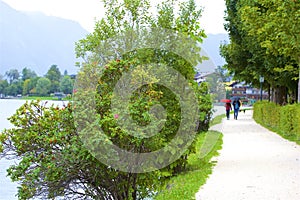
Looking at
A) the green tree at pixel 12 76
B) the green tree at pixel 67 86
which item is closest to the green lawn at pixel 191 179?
the green tree at pixel 67 86

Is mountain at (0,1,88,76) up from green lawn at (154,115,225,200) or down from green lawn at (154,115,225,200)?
up

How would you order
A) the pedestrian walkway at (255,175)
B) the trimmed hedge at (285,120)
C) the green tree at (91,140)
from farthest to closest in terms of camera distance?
1. the trimmed hedge at (285,120)
2. the pedestrian walkway at (255,175)
3. the green tree at (91,140)

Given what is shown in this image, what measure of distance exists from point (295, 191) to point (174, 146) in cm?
243

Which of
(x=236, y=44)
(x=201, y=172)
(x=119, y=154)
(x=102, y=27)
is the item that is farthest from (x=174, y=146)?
(x=236, y=44)

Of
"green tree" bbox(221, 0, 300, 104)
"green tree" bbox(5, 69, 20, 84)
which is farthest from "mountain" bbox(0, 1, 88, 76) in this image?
"green tree" bbox(221, 0, 300, 104)

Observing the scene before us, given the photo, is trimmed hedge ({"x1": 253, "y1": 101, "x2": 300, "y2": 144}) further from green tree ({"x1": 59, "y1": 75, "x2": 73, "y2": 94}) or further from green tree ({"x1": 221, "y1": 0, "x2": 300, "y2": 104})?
green tree ({"x1": 59, "y1": 75, "x2": 73, "y2": 94})

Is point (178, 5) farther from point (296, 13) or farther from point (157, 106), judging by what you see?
point (296, 13)

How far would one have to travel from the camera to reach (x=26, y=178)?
7.26m

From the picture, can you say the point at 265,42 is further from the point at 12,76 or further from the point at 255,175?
the point at 12,76

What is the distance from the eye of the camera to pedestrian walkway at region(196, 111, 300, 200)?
25.3 ft

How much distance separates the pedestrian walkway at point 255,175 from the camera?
25.3 ft

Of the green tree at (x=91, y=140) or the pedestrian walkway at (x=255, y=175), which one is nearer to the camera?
the green tree at (x=91, y=140)

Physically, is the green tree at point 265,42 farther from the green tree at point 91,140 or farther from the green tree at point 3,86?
the green tree at point 3,86

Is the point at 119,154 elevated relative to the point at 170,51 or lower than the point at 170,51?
lower
